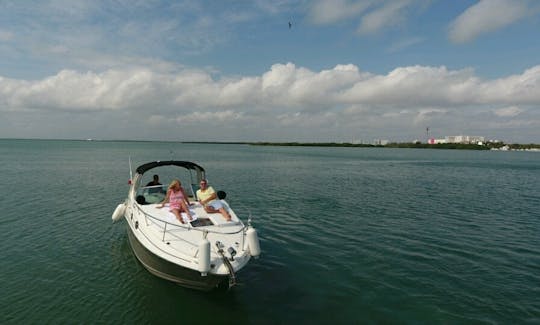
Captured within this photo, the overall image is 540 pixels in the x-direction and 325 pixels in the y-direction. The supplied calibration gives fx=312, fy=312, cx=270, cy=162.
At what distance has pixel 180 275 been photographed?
7.71 meters

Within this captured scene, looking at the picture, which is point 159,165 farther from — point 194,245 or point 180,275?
point 180,275

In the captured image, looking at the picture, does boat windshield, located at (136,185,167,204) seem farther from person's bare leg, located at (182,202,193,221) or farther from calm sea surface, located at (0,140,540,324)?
calm sea surface, located at (0,140,540,324)

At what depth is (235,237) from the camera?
858cm

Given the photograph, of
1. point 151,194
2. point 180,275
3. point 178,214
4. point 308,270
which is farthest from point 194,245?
point 151,194

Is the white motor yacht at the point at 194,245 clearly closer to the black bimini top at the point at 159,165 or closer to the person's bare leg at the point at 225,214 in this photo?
the person's bare leg at the point at 225,214

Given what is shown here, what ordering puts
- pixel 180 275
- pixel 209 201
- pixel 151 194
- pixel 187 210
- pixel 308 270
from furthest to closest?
pixel 151 194 → pixel 209 201 → pixel 308 270 → pixel 187 210 → pixel 180 275

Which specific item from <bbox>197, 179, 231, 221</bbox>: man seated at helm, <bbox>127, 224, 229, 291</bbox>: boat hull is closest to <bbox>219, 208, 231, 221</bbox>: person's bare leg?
<bbox>197, 179, 231, 221</bbox>: man seated at helm

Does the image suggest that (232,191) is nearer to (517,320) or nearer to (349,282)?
(349,282)

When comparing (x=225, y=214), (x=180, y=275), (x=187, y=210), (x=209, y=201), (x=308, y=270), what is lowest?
(x=308, y=270)

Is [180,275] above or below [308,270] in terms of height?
above

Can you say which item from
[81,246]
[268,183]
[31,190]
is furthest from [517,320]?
[31,190]

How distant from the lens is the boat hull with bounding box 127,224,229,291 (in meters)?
7.35

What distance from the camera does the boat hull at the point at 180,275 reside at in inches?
289

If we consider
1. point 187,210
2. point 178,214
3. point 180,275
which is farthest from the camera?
point 187,210
